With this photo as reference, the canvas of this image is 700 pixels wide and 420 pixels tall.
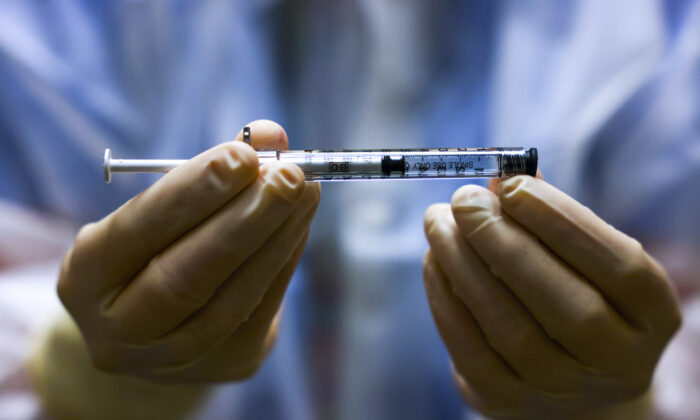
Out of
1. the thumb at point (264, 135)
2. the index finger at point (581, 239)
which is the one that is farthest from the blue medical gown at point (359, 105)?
the index finger at point (581, 239)

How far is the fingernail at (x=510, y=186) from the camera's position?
48cm

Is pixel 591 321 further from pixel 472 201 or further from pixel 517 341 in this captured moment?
pixel 472 201

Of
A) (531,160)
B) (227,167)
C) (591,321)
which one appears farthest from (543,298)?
(227,167)

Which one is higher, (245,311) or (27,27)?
(27,27)

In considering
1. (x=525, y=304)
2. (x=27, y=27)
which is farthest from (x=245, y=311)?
(x=27, y=27)

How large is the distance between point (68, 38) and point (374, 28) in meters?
0.63

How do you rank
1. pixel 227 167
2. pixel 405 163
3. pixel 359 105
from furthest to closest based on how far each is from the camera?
pixel 359 105 → pixel 405 163 → pixel 227 167

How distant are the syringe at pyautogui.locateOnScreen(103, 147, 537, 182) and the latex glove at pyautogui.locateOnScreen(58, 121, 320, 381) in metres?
0.04

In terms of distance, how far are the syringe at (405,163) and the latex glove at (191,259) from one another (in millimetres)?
38

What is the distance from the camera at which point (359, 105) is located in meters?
0.75

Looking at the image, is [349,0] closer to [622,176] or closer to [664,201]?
[622,176]

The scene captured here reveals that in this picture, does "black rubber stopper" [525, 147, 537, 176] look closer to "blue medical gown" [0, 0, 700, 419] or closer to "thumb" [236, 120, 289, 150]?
"blue medical gown" [0, 0, 700, 419]

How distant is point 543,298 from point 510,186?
0.16m

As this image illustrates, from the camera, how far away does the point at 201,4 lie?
73 centimetres
